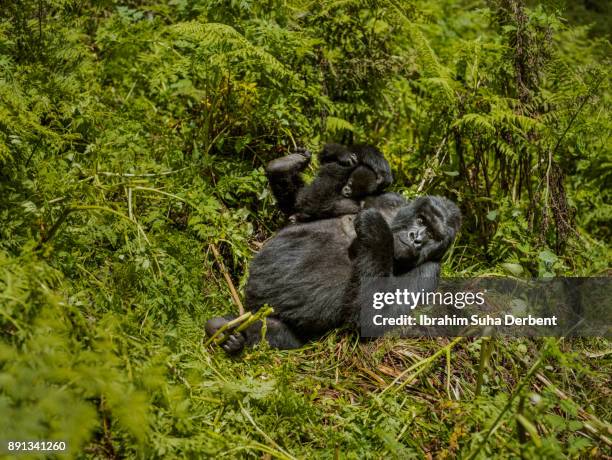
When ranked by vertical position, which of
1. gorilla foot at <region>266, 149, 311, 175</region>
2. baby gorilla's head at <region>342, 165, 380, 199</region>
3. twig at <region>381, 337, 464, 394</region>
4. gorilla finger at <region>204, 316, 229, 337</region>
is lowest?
twig at <region>381, 337, 464, 394</region>

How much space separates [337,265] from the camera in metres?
3.65

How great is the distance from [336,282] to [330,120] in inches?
57.3

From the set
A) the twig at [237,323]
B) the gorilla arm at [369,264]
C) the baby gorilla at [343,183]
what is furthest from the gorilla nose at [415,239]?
the twig at [237,323]

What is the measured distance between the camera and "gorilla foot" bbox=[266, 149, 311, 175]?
156 inches

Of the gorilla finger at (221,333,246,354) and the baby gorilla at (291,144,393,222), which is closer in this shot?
the gorilla finger at (221,333,246,354)

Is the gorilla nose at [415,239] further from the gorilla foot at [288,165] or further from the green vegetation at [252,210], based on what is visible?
the gorilla foot at [288,165]

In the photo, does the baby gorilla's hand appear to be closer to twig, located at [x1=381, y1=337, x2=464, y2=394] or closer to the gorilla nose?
the gorilla nose

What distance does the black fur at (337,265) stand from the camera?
137 inches

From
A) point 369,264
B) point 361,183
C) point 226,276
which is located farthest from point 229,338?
point 361,183

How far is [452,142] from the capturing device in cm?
477

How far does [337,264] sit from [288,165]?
29.9 inches

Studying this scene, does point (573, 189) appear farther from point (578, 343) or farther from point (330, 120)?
point (330, 120)

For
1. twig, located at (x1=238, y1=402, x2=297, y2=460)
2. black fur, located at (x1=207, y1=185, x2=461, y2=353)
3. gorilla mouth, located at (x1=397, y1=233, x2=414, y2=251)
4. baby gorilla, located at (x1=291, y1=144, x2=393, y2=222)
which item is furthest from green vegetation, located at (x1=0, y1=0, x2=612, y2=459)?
gorilla mouth, located at (x1=397, y1=233, x2=414, y2=251)

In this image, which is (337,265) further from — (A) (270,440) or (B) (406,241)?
(A) (270,440)
